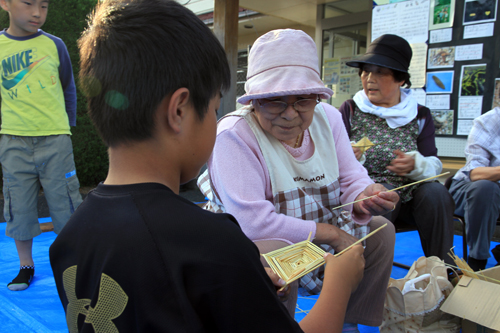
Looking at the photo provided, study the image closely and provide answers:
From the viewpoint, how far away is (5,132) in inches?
111

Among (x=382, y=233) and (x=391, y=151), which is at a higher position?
(x=391, y=151)

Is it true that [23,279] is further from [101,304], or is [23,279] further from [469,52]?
[469,52]

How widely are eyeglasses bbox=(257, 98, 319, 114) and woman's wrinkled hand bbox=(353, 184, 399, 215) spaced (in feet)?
1.69

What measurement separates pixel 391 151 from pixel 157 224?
2.39m

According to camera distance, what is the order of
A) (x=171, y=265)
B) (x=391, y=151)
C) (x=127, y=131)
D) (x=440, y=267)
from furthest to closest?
(x=391, y=151), (x=440, y=267), (x=127, y=131), (x=171, y=265)

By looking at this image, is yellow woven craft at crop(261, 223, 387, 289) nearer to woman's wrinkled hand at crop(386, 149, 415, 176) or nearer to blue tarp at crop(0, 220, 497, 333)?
blue tarp at crop(0, 220, 497, 333)

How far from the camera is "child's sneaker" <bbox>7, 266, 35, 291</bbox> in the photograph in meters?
2.62

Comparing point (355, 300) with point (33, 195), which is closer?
point (355, 300)

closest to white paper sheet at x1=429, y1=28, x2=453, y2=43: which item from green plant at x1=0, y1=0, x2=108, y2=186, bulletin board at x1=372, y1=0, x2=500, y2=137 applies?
bulletin board at x1=372, y1=0, x2=500, y2=137

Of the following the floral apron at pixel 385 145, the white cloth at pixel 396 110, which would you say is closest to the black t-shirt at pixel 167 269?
the floral apron at pixel 385 145

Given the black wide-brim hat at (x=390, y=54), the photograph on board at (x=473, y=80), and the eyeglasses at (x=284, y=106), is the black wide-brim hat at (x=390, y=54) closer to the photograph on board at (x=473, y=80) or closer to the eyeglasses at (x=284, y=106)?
the eyeglasses at (x=284, y=106)

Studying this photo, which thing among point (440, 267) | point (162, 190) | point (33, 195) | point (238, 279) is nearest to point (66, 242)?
point (162, 190)

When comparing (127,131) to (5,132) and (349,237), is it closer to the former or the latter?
(349,237)

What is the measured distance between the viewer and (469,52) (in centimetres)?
440
